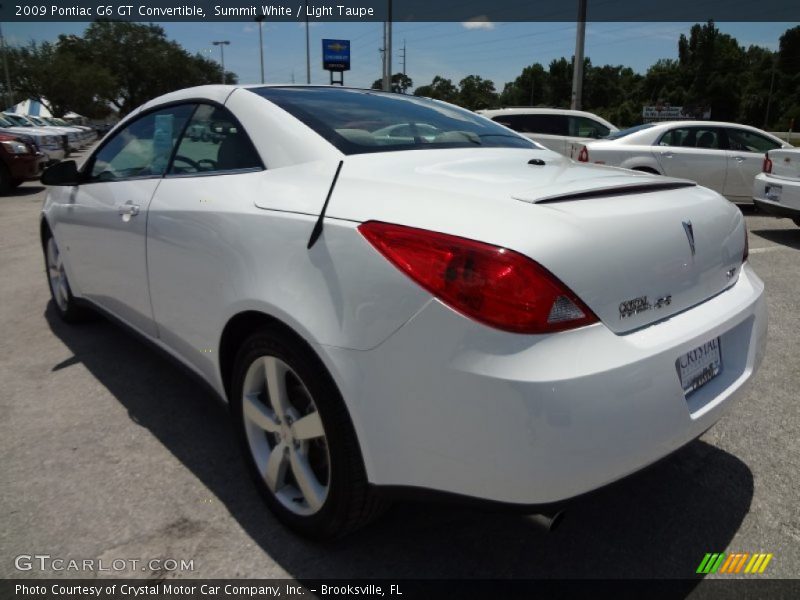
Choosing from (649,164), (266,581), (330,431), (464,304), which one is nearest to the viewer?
(464,304)

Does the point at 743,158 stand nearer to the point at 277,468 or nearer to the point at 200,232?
the point at 200,232

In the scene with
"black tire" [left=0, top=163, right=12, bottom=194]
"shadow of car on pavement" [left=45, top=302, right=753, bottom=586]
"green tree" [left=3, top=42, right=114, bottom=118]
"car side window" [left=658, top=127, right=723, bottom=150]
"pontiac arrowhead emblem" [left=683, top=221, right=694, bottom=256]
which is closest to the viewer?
"pontiac arrowhead emblem" [left=683, top=221, right=694, bottom=256]

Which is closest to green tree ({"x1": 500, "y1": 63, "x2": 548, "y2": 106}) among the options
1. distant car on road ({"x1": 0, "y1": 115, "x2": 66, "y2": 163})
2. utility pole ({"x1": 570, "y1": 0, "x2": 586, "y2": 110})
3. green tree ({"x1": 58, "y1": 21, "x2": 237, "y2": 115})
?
green tree ({"x1": 58, "y1": 21, "x2": 237, "y2": 115})

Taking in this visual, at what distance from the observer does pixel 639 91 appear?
87438 millimetres

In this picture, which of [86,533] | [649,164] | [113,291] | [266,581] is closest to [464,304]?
[266,581]

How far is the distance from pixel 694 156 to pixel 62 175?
911 cm

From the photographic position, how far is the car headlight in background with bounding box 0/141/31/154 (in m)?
12.0

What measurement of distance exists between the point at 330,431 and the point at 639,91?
97384 mm

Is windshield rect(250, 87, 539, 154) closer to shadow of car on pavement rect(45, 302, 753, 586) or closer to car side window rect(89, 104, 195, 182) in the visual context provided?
car side window rect(89, 104, 195, 182)

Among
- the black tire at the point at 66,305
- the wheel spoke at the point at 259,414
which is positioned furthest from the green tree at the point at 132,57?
the wheel spoke at the point at 259,414

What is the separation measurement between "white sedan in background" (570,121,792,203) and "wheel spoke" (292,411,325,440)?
8610 mm

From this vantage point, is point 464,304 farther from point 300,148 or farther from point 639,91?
point 639,91

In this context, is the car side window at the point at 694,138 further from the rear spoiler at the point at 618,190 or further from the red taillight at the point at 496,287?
the red taillight at the point at 496,287

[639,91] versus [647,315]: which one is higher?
[639,91]
